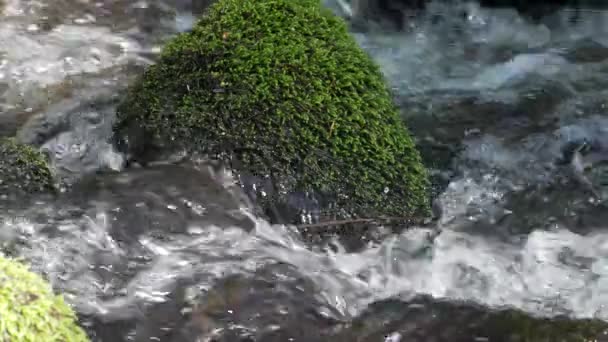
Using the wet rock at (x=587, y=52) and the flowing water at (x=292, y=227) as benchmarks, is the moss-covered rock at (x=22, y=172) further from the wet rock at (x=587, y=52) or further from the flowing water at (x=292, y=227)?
the wet rock at (x=587, y=52)

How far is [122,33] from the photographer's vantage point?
6188 millimetres

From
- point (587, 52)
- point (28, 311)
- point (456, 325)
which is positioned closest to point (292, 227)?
point (456, 325)

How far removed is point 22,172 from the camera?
12.2ft

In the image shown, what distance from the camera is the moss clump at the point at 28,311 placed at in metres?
2.05

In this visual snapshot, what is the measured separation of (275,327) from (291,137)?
1.09 meters

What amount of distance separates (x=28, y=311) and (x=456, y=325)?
77.0 inches

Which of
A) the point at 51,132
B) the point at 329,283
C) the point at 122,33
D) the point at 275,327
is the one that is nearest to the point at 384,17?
the point at 122,33

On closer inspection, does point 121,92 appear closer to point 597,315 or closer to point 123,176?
point 123,176

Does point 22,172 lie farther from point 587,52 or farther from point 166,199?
point 587,52

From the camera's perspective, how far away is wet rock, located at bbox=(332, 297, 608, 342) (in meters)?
3.09

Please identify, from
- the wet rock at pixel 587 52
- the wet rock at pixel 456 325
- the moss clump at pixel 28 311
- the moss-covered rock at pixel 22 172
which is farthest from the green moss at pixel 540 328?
the wet rock at pixel 587 52

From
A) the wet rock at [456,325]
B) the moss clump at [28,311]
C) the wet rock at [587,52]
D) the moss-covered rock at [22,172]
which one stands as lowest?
the wet rock at [456,325]

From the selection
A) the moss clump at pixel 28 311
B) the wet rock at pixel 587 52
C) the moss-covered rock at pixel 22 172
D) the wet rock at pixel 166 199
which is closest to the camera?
the moss clump at pixel 28 311

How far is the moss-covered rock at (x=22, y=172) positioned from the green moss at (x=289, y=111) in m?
0.53
